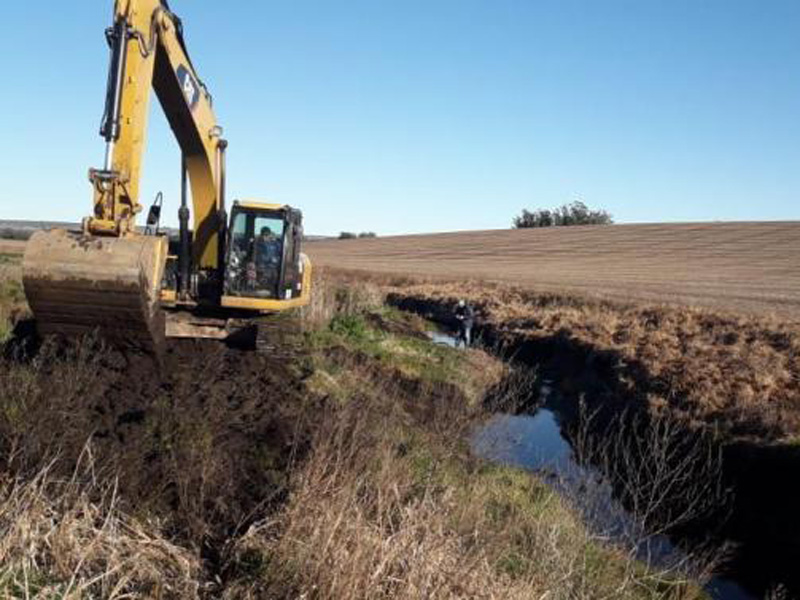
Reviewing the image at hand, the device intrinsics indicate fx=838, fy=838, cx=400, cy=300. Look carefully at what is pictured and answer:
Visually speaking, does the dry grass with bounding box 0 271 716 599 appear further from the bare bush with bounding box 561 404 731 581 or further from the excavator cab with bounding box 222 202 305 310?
the excavator cab with bounding box 222 202 305 310

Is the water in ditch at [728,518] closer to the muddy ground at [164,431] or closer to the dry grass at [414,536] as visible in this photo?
the dry grass at [414,536]

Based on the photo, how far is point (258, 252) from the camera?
1323cm

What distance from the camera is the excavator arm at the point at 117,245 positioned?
844 cm

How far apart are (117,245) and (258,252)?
186 inches

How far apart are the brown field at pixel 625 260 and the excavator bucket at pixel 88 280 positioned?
2261cm

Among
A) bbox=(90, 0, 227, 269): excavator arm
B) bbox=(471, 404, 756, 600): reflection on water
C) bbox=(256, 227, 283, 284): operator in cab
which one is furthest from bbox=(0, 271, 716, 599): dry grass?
bbox=(256, 227, 283, 284): operator in cab

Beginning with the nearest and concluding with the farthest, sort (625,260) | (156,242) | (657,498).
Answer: (156,242) < (657,498) < (625,260)

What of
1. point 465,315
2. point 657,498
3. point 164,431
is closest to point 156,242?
point 164,431

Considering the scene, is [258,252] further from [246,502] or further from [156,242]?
[246,502]

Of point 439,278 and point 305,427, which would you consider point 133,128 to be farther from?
point 439,278

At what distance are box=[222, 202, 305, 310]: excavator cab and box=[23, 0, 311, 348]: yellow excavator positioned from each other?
2cm

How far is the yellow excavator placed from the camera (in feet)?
27.9

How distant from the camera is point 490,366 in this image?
2062 cm

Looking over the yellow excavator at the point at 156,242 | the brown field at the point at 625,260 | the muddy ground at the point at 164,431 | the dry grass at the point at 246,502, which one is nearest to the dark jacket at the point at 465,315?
the brown field at the point at 625,260
